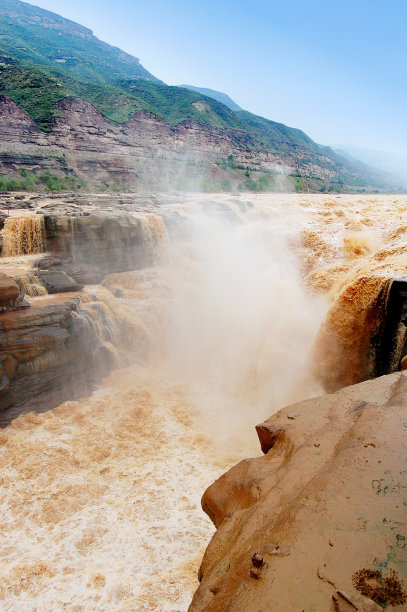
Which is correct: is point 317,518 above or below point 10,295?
above

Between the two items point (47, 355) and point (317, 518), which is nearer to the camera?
point (317, 518)

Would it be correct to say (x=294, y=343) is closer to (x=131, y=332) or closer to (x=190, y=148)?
(x=131, y=332)

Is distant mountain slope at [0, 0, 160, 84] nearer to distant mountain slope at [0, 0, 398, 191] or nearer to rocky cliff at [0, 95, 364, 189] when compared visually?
distant mountain slope at [0, 0, 398, 191]

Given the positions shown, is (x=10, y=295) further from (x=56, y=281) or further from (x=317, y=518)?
(x=317, y=518)

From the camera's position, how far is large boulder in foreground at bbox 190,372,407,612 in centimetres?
224

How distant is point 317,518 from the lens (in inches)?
108

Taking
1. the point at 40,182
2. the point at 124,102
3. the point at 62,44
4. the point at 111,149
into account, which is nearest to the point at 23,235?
the point at 40,182

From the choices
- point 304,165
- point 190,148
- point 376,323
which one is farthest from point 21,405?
point 304,165

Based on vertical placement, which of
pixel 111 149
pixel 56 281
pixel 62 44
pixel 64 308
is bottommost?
pixel 64 308

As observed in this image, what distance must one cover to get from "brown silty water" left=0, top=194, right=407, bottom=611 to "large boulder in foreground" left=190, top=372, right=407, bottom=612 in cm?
267

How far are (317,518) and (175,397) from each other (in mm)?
7229

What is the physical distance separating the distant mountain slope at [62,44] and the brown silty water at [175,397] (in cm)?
6963

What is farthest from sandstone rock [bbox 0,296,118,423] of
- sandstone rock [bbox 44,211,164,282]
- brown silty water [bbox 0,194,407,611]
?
sandstone rock [bbox 44,211,164,282]

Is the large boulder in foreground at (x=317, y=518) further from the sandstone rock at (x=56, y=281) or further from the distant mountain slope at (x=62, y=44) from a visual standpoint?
the distant mountain slope at (x=62, y=44)
